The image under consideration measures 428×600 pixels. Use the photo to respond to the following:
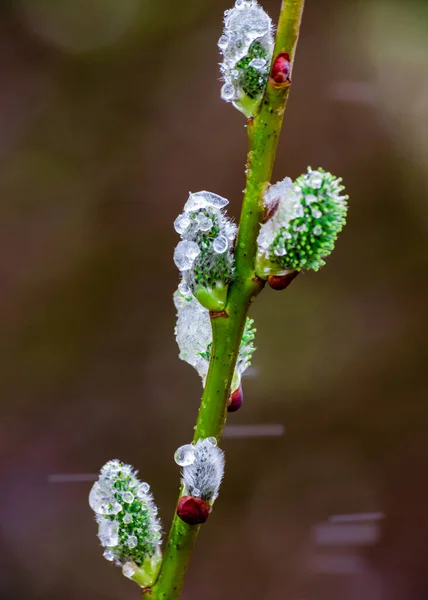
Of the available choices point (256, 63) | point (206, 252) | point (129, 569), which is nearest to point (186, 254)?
point (206, 252)

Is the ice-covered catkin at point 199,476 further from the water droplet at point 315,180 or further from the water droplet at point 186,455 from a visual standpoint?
the water droplet at point 315,180

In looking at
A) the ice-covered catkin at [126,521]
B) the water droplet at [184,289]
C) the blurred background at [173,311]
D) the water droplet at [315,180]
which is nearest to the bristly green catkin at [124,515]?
the ice-covered catkin at [126,521]

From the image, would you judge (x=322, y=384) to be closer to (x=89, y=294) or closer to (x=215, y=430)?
(x=89, y=294)

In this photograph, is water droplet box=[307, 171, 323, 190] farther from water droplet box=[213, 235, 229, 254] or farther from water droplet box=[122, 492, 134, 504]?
water droplet box=[122, 492, 134, 504]

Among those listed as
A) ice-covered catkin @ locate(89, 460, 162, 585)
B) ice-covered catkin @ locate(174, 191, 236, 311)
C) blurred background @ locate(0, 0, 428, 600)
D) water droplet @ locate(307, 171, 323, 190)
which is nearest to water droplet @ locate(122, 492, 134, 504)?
ice-covered catkin @ locate(89, 460, 162, 585)

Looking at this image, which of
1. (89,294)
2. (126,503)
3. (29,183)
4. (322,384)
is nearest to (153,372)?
(89,294)
